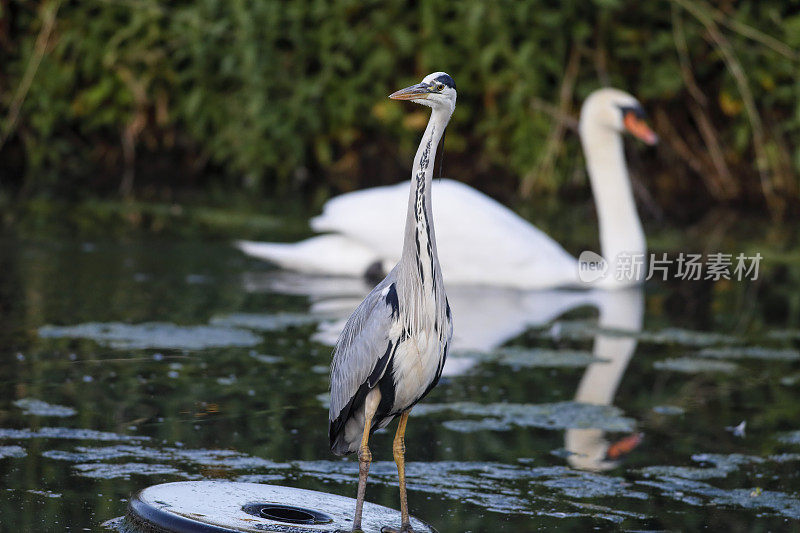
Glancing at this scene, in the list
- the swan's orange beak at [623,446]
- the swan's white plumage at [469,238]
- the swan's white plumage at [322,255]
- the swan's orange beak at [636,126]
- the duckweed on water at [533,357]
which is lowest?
the swan's orange beak at [623,446]

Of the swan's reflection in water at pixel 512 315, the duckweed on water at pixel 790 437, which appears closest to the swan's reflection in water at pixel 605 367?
the swan's reflection in water at pixel 512 315

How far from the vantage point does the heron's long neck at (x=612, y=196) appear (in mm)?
8961

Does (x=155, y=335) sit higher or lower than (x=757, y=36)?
lower

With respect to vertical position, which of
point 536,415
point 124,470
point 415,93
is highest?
point 415,93

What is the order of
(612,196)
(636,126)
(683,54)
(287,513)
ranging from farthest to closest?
(683,54) → (636,126) → (612,196) → (287,513)

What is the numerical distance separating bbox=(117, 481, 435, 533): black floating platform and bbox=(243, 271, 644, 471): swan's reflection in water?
1.33 meters

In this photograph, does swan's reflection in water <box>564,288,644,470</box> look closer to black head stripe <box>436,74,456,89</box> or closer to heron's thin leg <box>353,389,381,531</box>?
heron's thin leg <box>353,389,381,531</box>

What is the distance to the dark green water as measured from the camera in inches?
169

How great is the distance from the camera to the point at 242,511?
375 cm

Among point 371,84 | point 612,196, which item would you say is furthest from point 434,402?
point 371,84

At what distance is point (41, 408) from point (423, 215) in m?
2.15

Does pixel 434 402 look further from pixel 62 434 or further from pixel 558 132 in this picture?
pixel 558 132

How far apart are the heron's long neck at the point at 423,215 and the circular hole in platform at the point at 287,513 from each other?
774 millimetres

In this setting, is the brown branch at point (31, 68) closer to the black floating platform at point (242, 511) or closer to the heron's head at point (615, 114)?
the heron's head at point (615, 114)
